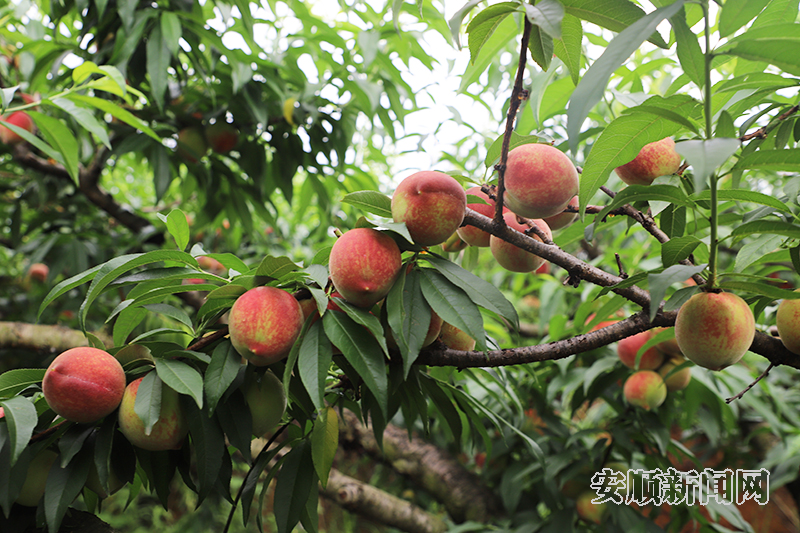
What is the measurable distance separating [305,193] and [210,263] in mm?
612

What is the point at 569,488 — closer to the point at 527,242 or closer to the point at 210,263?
the point at 527,242

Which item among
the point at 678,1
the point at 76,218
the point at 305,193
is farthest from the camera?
the point at 76,218

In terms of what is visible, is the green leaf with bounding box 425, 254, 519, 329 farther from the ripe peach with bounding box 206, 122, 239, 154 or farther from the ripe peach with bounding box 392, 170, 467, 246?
the ripe peach with bounding box 206, 122, 239, 154

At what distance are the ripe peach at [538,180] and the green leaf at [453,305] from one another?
11cm

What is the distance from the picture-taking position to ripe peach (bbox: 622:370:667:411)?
888mm

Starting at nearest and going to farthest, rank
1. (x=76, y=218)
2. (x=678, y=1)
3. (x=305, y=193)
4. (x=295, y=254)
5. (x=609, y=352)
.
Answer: (x=678, y=1)
(x=609, y=352)
(x=305, y=193)
(x=76, y=218)
(x=295, y=254)

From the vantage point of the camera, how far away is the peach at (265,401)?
0.54 m

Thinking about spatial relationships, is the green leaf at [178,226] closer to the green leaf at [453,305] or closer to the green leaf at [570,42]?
the green leaf at [453,305]

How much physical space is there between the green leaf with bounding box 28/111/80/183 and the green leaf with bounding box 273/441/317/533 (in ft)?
1.88

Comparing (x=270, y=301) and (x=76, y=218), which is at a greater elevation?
(x=270, y=301)

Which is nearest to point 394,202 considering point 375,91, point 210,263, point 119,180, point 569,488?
point 375,91

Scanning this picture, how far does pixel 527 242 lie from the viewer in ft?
1.67

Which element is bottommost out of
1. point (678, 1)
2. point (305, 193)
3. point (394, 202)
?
point (305, 193)

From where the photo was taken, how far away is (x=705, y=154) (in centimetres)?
33
